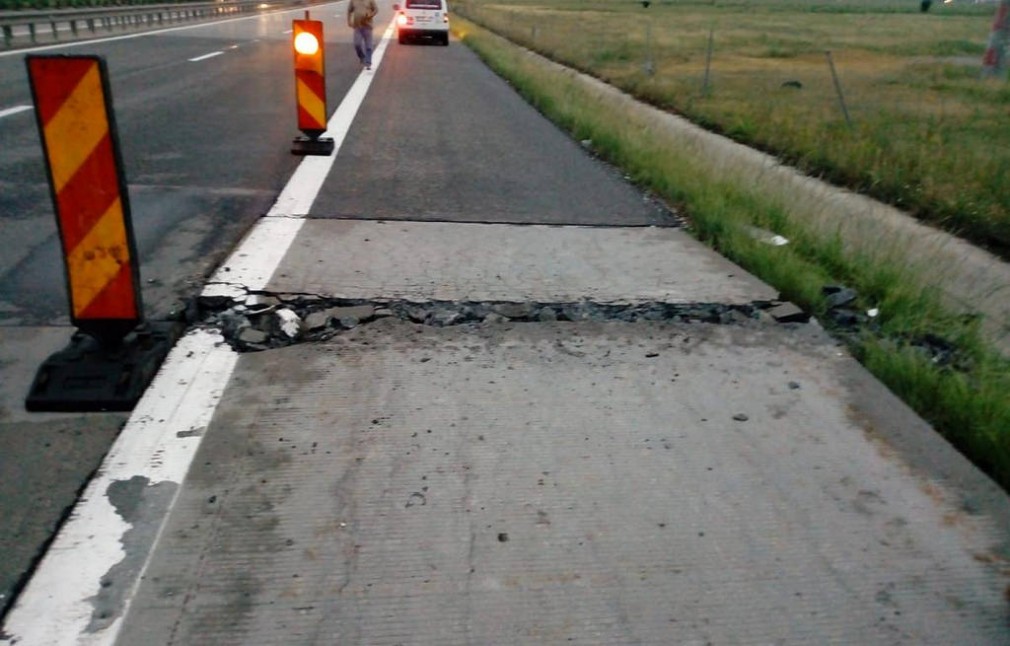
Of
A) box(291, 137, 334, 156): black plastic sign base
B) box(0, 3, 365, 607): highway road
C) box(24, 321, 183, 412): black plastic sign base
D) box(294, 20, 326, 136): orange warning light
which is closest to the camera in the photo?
box(0, 3, 365, 607): highway road

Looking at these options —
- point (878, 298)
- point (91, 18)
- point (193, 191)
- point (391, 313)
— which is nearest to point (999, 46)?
point (878, 298)

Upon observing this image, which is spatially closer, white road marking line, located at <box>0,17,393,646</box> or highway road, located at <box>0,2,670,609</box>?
white road marking line, located at <box>0,17,393,646</box>

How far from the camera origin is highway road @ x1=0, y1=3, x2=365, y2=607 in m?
2.86

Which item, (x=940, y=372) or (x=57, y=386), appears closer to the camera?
(x=57, y=386)

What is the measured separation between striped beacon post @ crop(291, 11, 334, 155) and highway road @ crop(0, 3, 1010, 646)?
101 inches

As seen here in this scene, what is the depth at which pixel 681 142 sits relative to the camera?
10820 millimetres

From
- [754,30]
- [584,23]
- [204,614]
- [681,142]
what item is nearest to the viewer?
[204,614]

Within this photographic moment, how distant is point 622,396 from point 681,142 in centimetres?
792

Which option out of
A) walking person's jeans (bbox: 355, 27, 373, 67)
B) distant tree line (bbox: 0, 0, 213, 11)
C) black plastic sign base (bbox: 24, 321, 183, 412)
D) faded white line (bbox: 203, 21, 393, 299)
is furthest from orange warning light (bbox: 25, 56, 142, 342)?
distant tree line (bbox: 0, 0, 213, 11)

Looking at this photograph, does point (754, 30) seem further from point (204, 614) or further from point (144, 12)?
point (204, 614)

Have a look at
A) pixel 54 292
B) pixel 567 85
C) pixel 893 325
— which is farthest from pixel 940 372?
pixel 567 85

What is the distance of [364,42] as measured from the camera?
1742 cm

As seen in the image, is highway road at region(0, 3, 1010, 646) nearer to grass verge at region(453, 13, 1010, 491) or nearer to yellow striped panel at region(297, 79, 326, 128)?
grass verge at region(453, 13, 1010, 491)

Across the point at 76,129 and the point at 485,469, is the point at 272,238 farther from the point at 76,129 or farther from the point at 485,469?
the point at 485,469
